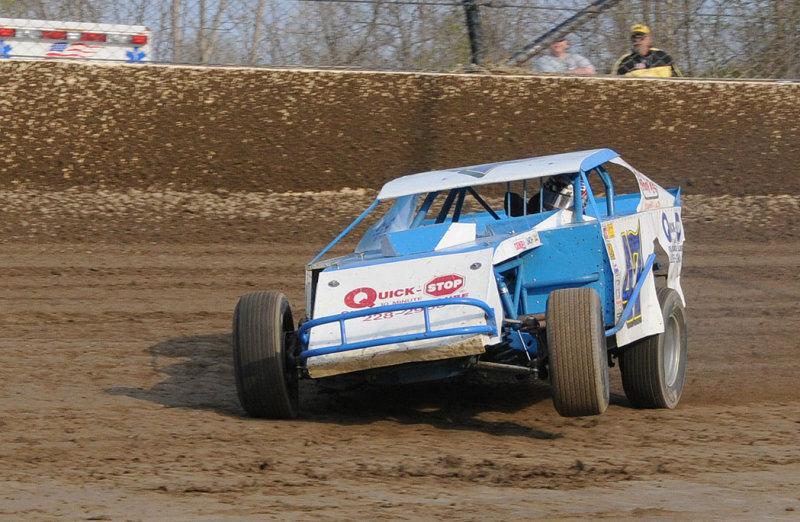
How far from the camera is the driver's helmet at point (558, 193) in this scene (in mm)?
6055

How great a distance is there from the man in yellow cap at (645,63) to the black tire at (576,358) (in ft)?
25.8

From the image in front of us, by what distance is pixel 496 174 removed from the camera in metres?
5.96

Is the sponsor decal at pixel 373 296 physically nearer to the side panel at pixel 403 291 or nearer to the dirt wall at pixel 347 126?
the side panel at pixel 403 291

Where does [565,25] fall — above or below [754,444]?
above

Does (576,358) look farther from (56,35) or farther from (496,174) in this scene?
(56,35)

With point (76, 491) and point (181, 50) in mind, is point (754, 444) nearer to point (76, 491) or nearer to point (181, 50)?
point (76, 491)

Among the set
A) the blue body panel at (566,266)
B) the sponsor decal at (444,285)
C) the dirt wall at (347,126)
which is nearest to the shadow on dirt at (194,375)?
the sponsor decal at (444,285)

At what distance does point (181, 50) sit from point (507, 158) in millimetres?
3723

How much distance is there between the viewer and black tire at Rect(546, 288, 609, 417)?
15.1 feet

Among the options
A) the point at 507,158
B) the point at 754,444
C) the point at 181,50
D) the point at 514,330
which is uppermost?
the point at 181,50

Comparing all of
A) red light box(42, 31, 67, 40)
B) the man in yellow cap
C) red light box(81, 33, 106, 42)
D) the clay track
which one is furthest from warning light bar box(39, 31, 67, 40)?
the man in yellow cap

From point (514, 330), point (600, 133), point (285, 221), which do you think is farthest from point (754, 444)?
point (600, 133)

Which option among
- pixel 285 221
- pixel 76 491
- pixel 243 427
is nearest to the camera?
pixel 76 491

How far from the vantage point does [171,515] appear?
3646 mm
